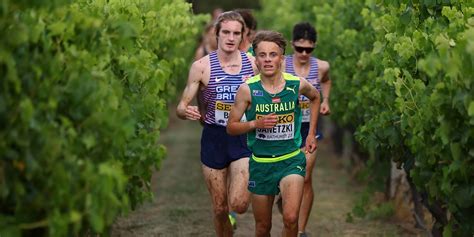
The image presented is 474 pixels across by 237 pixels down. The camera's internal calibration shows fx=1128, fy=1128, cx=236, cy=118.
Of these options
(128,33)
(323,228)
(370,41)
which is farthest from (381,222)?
(128,33)

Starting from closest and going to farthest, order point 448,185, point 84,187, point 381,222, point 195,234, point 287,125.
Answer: point 84,187
point 448,185
point 287,125
point 195,234
point 381,222

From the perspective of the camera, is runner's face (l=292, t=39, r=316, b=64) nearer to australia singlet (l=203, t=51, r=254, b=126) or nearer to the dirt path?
australia singlet (l=203, t=51, r=254, b=126)

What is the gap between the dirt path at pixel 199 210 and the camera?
11602mm

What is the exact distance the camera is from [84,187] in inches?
216

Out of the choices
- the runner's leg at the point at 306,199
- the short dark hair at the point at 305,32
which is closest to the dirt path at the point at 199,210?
the runner's leg at the point at 306,199

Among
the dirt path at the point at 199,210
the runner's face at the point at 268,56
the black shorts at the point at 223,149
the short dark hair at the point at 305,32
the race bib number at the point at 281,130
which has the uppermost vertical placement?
the short dark hair at the point at 305,32

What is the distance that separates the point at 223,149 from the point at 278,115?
3.52 ft

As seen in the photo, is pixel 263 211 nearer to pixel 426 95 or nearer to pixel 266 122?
pixel 266 122

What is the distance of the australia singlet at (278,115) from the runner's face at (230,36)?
938 millimetres

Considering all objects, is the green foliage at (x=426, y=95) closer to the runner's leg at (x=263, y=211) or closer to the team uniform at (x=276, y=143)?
the team uniform at (x=276, y=143)

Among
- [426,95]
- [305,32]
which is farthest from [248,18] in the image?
[426,95]

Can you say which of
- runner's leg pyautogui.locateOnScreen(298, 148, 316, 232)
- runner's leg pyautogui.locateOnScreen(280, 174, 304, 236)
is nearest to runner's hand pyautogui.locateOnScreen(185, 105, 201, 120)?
runner's leg pyautogui.locateOnScreen(280, 174, 304, 236)

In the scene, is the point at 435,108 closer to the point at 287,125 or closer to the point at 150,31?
the point at 287,125

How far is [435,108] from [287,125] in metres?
1.70
